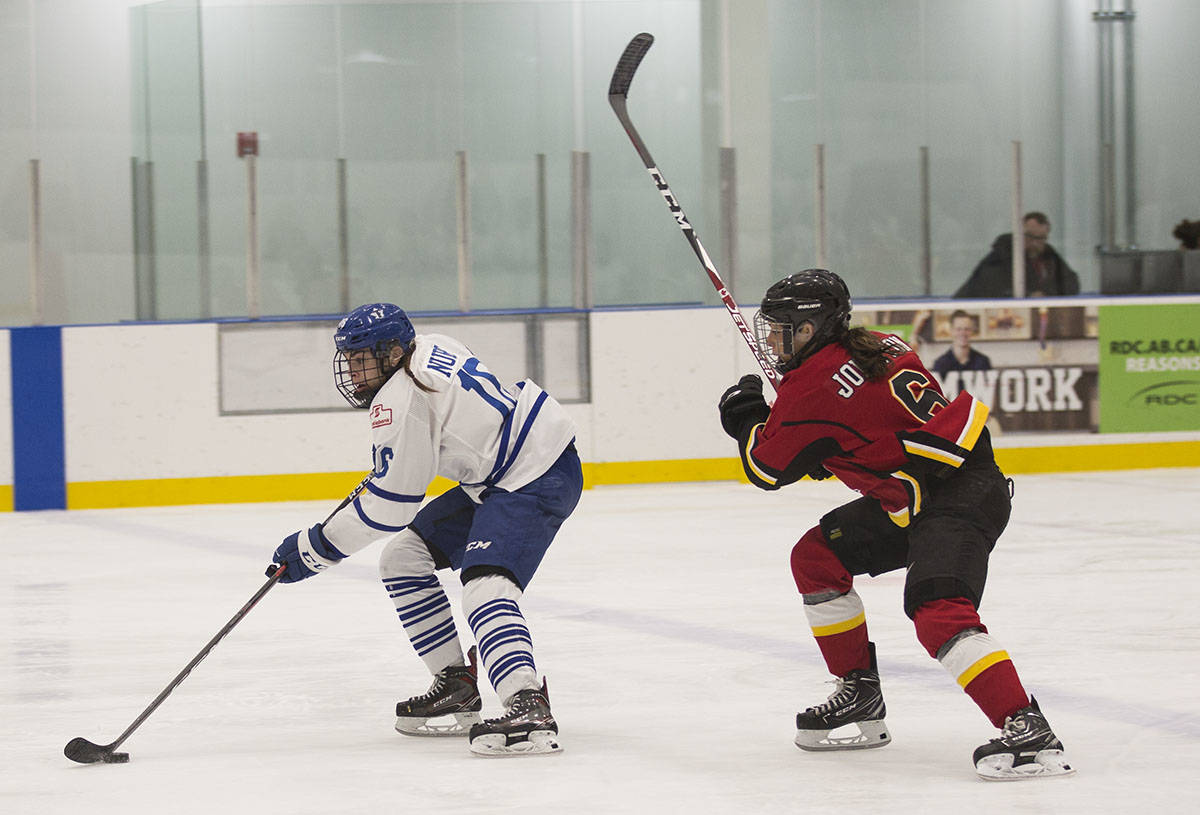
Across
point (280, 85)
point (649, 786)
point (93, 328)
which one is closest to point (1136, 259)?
point (280, 85)

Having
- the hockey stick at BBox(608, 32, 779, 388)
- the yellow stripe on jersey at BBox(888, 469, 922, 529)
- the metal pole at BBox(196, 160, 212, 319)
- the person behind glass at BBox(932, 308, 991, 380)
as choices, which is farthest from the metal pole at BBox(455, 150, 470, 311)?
the yellow stripe on jersey at BBox(888, 469, 922, 529)

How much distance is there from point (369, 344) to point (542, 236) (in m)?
5.37

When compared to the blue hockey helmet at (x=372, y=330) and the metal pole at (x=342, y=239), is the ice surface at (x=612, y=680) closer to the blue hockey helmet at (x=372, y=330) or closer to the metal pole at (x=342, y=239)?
the blue hockey helmet at (x=372, y=330)

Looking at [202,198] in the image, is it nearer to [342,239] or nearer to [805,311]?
[342,239]

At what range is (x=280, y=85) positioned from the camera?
8.34 metres

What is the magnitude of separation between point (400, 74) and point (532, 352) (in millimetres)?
1734

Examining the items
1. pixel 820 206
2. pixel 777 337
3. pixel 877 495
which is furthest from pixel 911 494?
pixel 820 206

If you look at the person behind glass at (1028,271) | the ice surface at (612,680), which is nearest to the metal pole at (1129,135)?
the person behind glass at (1028,271)

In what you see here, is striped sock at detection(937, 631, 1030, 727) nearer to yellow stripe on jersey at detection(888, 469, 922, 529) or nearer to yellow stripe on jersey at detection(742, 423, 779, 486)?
yellow stripe on jersey at detection(888, 469, 922, 529)

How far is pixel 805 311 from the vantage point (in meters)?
2.99

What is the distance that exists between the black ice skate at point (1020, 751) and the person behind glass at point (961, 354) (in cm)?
562

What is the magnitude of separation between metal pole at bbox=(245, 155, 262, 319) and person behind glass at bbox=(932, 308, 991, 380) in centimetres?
353

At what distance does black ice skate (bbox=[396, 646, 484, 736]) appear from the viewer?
3268 mm

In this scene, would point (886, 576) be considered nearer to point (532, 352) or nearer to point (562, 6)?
point (532, 352)
